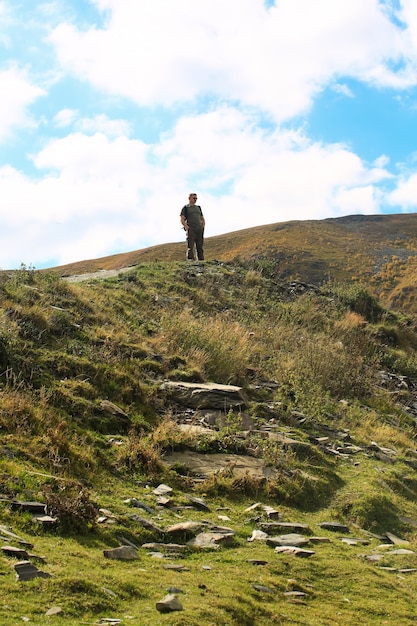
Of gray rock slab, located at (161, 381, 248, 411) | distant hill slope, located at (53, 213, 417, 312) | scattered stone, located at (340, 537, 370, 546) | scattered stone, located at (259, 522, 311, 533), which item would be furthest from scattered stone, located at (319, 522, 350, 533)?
distant hill slope, located at (53, 213, 417, 312)

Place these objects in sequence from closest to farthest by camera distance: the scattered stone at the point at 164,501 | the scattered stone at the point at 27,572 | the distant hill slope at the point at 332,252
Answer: the scattered stone at the point at 27,572, the scattered stone at the point at 164,501, the distant hill slope at the point at 332,252

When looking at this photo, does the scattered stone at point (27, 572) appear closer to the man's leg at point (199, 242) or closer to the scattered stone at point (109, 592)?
the scattered stone at point (109, 592)

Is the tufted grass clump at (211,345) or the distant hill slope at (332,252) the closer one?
the tufted grass clump at (211,345)

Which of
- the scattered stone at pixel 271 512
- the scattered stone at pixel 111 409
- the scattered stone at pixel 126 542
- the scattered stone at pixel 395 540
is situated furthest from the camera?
the scattered stone at pixel 111 409

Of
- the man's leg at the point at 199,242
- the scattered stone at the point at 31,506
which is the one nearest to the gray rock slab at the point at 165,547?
the scattered stone at the point at 31,506

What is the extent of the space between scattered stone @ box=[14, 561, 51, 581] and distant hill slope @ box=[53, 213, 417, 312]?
37989 millimetres

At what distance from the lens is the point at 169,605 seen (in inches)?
138

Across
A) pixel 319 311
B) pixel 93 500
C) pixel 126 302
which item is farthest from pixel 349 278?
pixel 93 500

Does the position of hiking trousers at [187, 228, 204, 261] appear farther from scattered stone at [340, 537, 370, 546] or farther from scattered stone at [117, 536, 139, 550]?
scattered stone at [117, 536, 139, 550]

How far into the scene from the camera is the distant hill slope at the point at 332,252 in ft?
155

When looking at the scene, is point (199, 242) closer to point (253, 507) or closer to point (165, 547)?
point (253, 507)

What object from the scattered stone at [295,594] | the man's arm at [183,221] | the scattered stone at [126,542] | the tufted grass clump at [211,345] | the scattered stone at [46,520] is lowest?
the scattered stone at [295,594]

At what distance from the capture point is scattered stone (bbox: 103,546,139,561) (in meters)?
4.29

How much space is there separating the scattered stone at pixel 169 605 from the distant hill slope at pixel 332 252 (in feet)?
124
